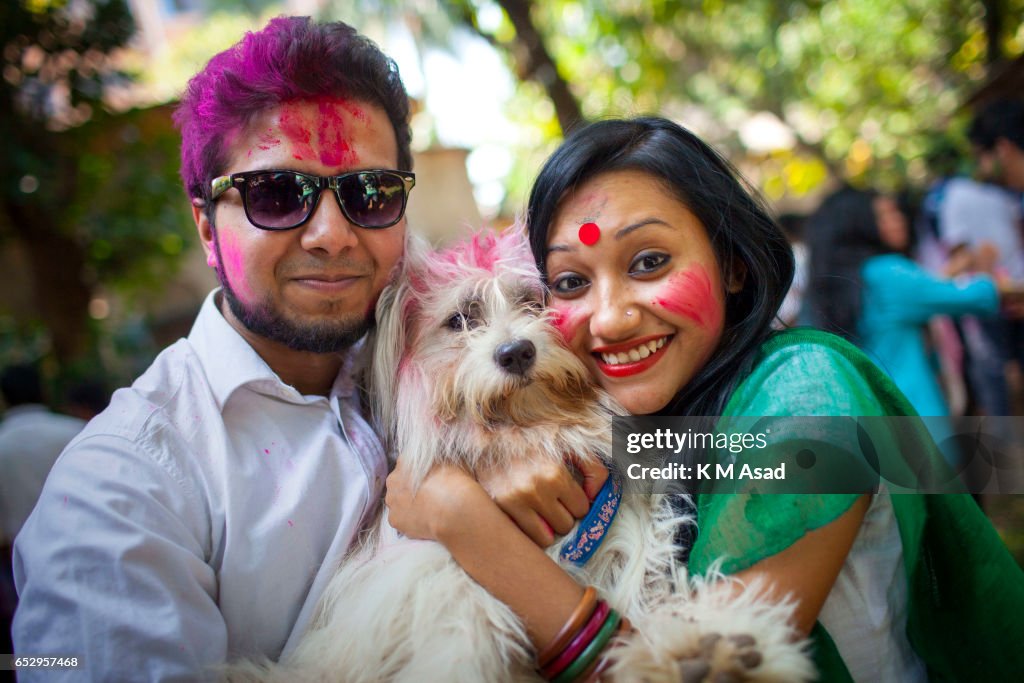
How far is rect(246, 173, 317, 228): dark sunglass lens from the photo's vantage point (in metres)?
1.91

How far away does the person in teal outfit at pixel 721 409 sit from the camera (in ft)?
5.04

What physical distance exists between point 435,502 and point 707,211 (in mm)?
1160

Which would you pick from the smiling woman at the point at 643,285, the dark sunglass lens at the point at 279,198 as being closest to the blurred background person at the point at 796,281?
the smiling woman at the point at 643,285

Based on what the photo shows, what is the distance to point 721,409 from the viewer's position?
5.88 feet

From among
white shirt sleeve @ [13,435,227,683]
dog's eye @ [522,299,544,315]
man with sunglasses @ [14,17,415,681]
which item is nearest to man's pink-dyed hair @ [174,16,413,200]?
man with sunglasses @ [14,17,415,681]

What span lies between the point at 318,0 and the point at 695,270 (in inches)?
773

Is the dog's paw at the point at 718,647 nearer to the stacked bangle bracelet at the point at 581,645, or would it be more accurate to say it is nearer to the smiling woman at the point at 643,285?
the stacked bangle bracelet at the point at 581,645

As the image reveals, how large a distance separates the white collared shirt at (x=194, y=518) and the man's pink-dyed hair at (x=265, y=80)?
21.1 inches

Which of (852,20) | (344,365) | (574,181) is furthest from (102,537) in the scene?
(852,20)

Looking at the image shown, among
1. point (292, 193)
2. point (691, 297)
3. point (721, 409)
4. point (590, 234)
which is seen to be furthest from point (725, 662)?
point (292, 193)

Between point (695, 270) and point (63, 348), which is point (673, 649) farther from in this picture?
point (63, 348)

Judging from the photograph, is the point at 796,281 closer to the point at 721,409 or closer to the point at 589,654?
the point at 721,409

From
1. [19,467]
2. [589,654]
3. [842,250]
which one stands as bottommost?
[589,654]

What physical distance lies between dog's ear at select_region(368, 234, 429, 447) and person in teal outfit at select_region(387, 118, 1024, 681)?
0.28 meters
